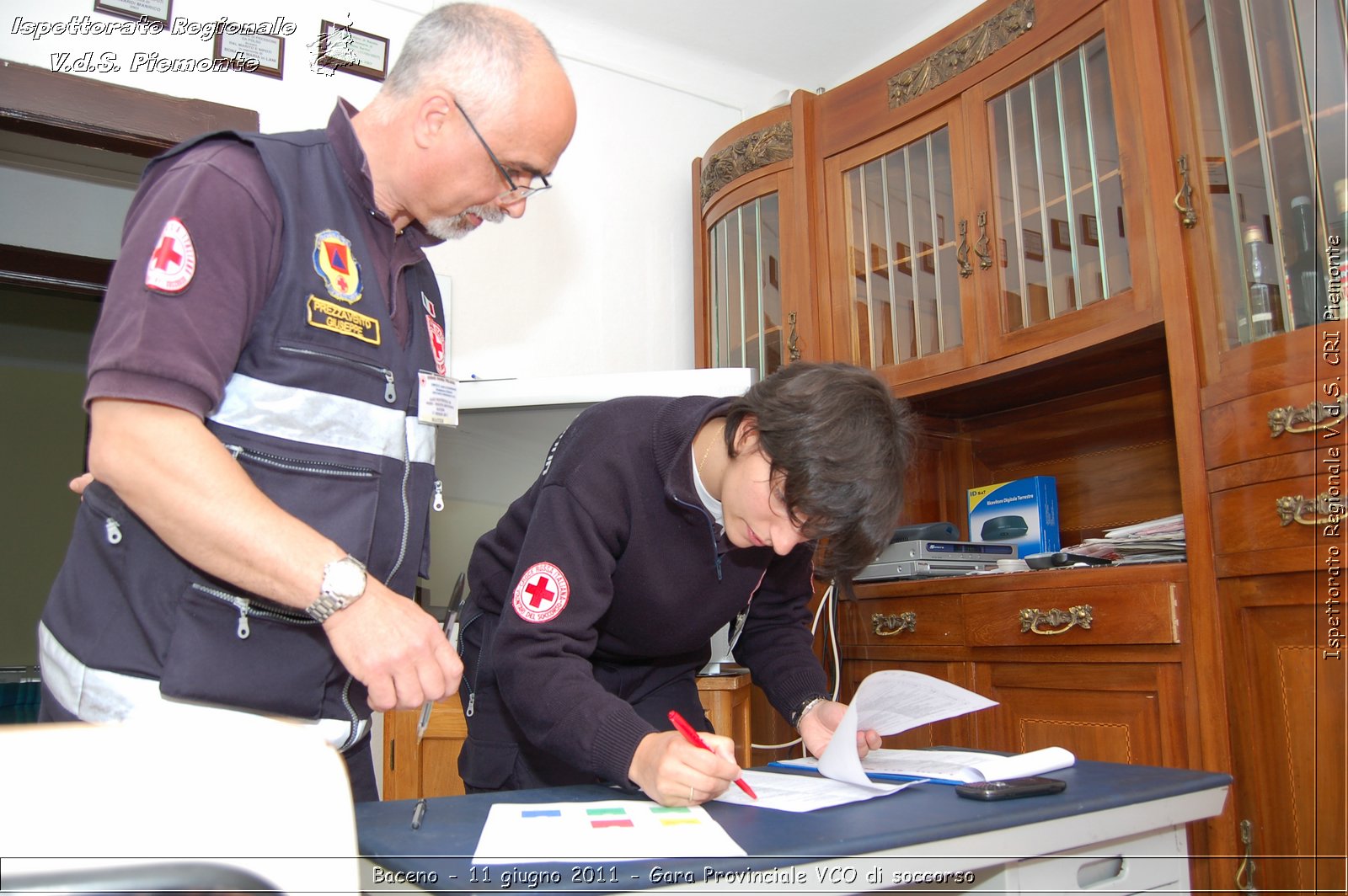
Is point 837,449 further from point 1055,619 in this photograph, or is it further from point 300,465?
point 1055,619

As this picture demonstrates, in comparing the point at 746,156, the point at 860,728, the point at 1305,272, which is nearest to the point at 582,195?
the point at 746,156

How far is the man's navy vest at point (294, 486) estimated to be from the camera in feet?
2.96

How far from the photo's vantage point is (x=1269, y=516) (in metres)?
1.71

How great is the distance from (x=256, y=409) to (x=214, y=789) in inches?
20.1

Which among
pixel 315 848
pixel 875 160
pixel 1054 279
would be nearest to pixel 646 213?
pixel 875 160

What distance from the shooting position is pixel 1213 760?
1773mm

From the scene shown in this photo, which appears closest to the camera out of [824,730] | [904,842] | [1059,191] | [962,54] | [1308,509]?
[904,842]

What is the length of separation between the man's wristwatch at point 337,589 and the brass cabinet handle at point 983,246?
6.76ft

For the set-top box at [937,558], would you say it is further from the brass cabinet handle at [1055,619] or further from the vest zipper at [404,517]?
the vest zipper at [404,517]

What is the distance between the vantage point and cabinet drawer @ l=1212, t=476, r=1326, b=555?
5.33 ft

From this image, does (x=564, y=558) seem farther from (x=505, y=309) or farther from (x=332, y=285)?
(x=505, y=309)

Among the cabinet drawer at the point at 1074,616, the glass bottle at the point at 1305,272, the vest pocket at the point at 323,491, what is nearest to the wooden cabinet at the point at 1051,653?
the cabinet drawer at the point at 1074,616

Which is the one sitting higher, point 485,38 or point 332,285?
point 485,38

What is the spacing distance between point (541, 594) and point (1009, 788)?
56cm
